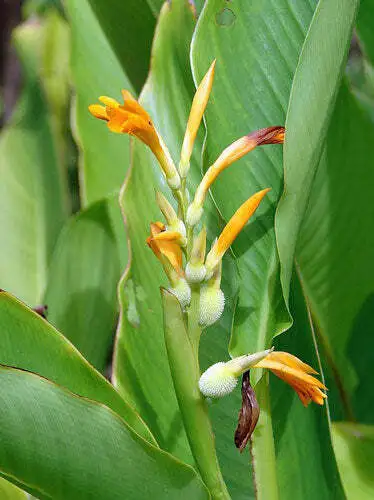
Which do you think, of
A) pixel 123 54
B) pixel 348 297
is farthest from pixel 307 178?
pixel 123 54

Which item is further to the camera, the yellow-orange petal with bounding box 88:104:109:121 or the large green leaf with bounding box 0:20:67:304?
the large green leaf with bounding box 0:20:67:304

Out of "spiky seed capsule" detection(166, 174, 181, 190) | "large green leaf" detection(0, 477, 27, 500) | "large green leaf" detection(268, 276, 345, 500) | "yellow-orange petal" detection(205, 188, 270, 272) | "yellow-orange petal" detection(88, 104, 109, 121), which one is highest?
"yellow-orange petal" detection(88, 104, 109, 121)

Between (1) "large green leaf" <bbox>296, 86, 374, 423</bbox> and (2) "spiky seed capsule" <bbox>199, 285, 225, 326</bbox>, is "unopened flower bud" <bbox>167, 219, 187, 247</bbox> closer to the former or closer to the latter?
(2) "spiky seed capsule" <bbox>199, 285, 225, 326</bbox>

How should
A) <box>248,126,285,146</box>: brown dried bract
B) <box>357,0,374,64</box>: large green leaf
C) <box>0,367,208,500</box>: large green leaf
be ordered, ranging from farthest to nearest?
<box>357,0,374,64</box>: large green leaf → <box>248,126,285,146</box>: brown dried bract → <box>0,367,208,500</box>: large green leaf

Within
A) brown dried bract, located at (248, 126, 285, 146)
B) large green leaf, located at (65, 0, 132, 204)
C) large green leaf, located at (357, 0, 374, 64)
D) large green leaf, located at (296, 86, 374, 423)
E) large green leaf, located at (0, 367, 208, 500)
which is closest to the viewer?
large green leaf, located at (0, 367, 208, 500)

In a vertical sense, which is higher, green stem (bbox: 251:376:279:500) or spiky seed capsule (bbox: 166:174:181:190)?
spiky seed capsule (bbox: 166:174:181:190)

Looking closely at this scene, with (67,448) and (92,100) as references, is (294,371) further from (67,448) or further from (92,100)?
(92,100)

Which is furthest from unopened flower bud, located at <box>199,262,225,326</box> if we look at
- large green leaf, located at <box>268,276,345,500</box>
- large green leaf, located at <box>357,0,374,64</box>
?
large green leaf, located at <box>357,0,374,64</box>

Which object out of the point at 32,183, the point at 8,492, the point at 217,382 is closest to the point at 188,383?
the point at 217,382
